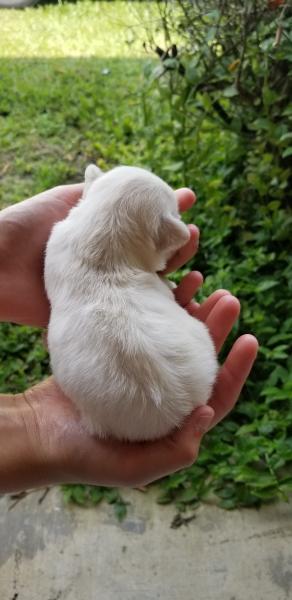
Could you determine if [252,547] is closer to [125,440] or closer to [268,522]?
[268,522]

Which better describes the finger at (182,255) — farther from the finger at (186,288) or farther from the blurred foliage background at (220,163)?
the blurred foliage background at (220,163)

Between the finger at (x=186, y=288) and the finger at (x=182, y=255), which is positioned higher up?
the finger at (x=182, y=255)

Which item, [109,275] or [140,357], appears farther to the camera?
[109,275]

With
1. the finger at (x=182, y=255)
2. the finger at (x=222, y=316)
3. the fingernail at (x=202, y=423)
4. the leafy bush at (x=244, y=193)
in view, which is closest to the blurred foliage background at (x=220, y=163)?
the leafy bush at (x=244, y=193)

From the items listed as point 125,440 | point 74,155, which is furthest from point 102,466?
point 74,155

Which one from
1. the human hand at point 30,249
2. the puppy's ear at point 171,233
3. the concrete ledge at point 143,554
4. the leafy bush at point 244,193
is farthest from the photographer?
the leafy bush at point 244,193

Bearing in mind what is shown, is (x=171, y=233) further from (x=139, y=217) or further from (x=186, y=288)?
(x=186, y=288)

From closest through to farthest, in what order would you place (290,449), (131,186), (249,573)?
(131,186) < (249,573) < (290,449)
